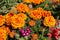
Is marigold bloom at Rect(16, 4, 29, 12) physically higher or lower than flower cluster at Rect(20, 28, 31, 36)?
higher

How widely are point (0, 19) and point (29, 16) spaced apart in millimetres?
337

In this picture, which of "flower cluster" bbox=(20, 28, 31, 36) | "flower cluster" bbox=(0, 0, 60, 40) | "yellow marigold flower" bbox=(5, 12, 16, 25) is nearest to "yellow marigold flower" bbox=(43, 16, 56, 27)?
"flower cluster" bbox=(0, 0, 60, 40)

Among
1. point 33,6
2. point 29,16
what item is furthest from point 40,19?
point 33,6

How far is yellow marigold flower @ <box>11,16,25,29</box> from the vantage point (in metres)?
3.14

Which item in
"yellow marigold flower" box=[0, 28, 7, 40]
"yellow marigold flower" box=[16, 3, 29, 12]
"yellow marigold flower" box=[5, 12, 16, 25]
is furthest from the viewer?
"yellow marigold flower" box=[16, 3, 29, 12]

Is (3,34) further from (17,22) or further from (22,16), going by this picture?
(22,16)

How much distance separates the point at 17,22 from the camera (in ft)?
10.4

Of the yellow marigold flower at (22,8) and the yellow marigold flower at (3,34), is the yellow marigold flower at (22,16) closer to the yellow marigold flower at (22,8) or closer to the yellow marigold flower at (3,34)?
the yellow marigold flower at (22,8)

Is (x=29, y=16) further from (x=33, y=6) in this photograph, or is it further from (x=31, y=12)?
(x=33, y=6)

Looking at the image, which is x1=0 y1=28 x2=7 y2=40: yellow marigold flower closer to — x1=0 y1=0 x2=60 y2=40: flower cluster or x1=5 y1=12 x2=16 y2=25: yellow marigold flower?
x1=0 y1=0 x2=60 y2=40: flower cluster

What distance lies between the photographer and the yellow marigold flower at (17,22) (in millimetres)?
3145

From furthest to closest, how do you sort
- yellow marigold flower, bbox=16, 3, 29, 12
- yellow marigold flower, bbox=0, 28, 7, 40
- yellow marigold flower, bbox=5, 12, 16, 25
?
yellow marigold flower, bbox=16, 3, 29, 12 → yellow marigold flower, bbox=5, 12, 16, 25 → yellow marigold flower, bbox=0, 28, 7, 40

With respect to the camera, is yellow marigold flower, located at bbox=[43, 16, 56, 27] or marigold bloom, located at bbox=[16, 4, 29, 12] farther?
marigold bloom, located at bbox=[16, 4, 29, 12]

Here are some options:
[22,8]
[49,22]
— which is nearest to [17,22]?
[22,8]
